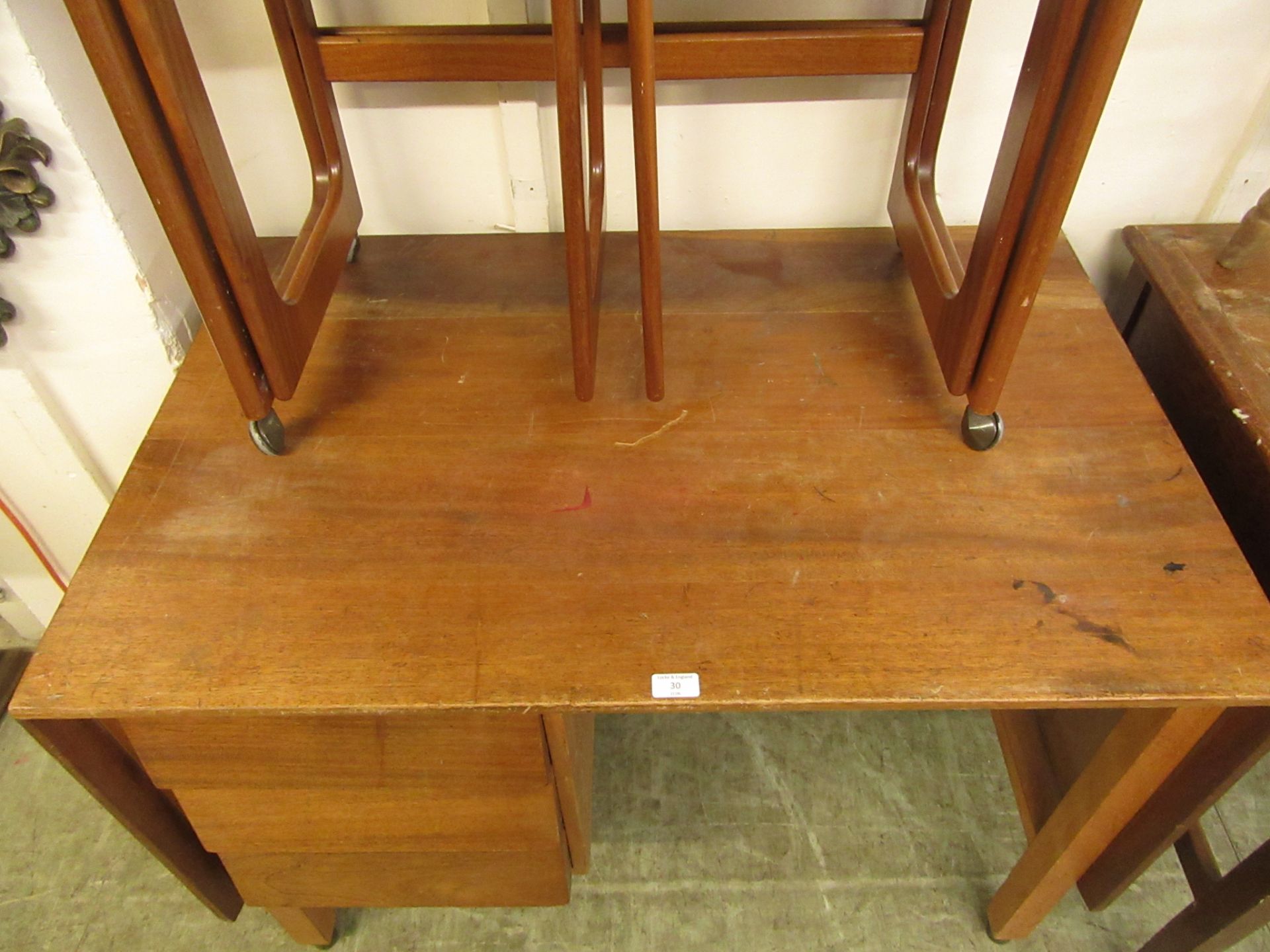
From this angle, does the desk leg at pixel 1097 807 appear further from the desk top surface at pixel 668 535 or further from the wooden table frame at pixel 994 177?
the wooden table frame at pixel 994 177

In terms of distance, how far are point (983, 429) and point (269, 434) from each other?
71cm

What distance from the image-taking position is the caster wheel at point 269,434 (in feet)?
2.93

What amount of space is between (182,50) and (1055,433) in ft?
2.87

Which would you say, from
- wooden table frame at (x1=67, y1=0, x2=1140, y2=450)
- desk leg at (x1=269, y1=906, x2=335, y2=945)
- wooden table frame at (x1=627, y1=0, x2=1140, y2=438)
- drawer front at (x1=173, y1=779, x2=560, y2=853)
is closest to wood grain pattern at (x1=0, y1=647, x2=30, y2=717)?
desk leg at (x1=269, y1=906, x2=335, y2=945)

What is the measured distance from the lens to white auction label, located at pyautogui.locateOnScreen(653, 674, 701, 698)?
0.73 metres

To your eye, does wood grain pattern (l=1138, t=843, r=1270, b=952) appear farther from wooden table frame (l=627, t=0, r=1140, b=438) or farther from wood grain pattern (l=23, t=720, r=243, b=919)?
wood grain pattern (l=23, t=720, r=243, b=919)

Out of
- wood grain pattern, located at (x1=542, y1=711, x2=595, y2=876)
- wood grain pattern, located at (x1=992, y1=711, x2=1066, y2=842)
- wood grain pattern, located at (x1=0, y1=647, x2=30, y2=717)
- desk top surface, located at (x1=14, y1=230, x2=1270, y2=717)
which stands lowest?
wood grain pattern, located at (x1=0, y1=647, x2=30, y2=717)

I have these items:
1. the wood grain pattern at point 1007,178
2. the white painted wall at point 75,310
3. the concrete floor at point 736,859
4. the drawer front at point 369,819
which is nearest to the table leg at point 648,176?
the wood grain pattern at point 1007,178

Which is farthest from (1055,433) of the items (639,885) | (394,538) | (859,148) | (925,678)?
(639,885)

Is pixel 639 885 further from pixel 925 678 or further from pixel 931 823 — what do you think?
pixel 925 678

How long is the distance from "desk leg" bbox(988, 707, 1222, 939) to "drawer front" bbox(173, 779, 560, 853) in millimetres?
567

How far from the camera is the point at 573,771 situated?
92 centimetres

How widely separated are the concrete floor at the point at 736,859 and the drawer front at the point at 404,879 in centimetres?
24

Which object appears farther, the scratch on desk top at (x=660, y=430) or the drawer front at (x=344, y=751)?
the scratch on desk top at (x=660, y=430)
